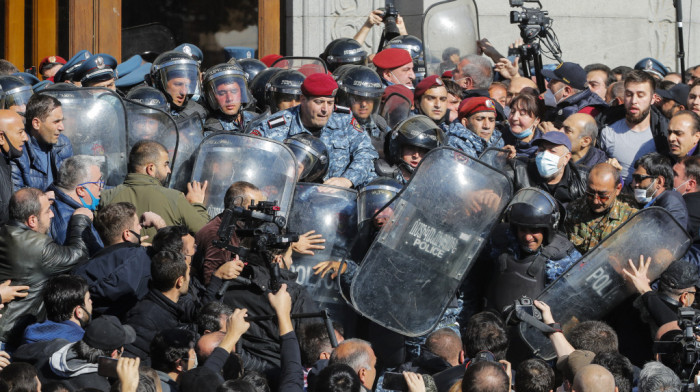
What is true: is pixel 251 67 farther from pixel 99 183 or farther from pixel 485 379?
pixel 485 379

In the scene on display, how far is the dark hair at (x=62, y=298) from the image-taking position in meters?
6.63

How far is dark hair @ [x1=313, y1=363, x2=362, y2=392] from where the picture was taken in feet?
19.1

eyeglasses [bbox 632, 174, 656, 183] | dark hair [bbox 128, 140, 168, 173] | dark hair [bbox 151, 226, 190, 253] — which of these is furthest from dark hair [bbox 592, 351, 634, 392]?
dark hair [bbox 128, 140, 168, 173]

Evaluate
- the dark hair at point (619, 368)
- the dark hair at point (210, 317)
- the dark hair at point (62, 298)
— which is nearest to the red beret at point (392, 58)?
the dark hair at point (210, 317)

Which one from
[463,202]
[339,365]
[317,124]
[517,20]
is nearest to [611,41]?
[517,20]

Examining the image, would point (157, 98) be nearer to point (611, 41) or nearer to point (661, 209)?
point (661, 209)

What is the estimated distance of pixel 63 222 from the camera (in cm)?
786

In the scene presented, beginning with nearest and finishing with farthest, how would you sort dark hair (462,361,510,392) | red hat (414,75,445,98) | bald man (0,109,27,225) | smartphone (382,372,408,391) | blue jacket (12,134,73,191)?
dark hair (462,361,510,392), smartphone (382,372,408,391), bald man (0,109,27,225), blue jacket (12,134,73,191), red hat (414,75,445,98)

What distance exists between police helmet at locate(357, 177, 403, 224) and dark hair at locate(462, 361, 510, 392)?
2.28 meters

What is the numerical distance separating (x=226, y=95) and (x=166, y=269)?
2850 mm

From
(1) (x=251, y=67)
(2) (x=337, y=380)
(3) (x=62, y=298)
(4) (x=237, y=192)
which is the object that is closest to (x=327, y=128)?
(4) (x=237, y=192)

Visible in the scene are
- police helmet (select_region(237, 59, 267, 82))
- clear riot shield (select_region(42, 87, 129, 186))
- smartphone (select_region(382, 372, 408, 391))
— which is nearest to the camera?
smartphone (select_region(382, 372, 408, 391))

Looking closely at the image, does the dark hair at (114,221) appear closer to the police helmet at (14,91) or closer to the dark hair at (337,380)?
the dark hair at (337,380)

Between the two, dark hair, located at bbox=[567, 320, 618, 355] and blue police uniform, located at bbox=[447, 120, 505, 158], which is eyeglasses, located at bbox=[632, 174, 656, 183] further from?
dark hair, located at bbox=[567, 320, 618, 355]
